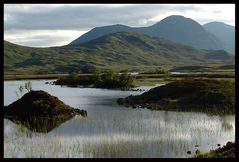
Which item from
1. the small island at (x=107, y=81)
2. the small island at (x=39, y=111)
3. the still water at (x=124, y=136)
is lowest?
the still water at (x=124, y=136)

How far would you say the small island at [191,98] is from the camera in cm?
7862

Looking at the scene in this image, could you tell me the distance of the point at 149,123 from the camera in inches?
2347

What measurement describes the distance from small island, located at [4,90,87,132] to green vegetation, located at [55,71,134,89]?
70.4 metres

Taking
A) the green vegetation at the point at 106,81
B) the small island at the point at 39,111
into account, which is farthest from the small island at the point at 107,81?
the small island at the point at 39,111

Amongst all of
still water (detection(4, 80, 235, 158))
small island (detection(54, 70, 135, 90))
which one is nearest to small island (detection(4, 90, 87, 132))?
still water (detection(4, 80, 235, 158))

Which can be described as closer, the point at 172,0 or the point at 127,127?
the point at 172,0

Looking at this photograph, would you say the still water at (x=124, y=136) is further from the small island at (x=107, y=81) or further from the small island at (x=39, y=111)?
the small island at (x=107, y=81)

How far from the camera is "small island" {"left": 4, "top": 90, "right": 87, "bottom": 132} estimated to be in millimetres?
68938

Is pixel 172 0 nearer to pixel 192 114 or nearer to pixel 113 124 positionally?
pixel 113 124

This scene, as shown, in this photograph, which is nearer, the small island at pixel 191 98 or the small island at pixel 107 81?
the small island at pixel 191 98

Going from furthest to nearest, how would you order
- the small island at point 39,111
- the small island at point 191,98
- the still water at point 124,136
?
the small island at point 191,98 < the small island at point 39,111 < the still water at point 124,136

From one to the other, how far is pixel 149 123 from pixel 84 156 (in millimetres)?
23209

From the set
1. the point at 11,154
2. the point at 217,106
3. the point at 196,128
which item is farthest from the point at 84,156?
the point at 217,106

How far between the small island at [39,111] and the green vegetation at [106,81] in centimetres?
7036
